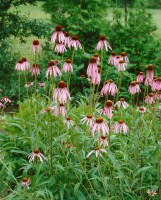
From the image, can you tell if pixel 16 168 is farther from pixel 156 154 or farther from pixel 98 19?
pixel 98 19

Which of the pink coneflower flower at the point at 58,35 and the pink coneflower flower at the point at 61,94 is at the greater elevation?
the pink coneflower flower at the point at 58,35

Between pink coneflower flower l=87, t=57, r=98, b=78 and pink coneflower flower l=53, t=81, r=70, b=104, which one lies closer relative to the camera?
pink coneflower flower l=53, t=81, r=70, b=104

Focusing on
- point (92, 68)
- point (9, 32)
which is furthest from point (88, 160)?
point (9, 32)

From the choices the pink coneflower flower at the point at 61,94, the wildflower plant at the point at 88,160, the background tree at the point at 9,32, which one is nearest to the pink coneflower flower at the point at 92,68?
the wildflower plant at the point at 88,160

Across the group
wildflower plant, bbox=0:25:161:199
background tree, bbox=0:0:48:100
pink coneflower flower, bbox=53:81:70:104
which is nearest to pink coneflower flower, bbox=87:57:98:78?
wildflower plant, bbox=0:25:161:199

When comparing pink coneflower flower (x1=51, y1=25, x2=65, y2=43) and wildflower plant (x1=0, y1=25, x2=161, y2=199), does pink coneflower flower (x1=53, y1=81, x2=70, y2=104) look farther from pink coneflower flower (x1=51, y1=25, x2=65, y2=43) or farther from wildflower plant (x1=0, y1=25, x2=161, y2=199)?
pink coneflower flower (x1=51, y1=25, x2=65, y2=43)

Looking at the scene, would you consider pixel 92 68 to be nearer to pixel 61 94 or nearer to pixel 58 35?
pixel 61 94

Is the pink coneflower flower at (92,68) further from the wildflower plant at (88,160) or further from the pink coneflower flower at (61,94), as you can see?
the pink coneflower flower at (61,94)

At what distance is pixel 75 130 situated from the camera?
2.60 meters

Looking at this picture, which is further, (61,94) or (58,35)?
(58,35)

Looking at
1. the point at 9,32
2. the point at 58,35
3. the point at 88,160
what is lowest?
the point at 88,160

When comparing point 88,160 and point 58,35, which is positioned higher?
point 58,35

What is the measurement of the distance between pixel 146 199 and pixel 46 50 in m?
3.75

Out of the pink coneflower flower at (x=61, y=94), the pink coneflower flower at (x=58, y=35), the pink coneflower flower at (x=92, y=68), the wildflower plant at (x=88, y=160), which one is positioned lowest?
the wildflower plant at (x=88, y=160)
